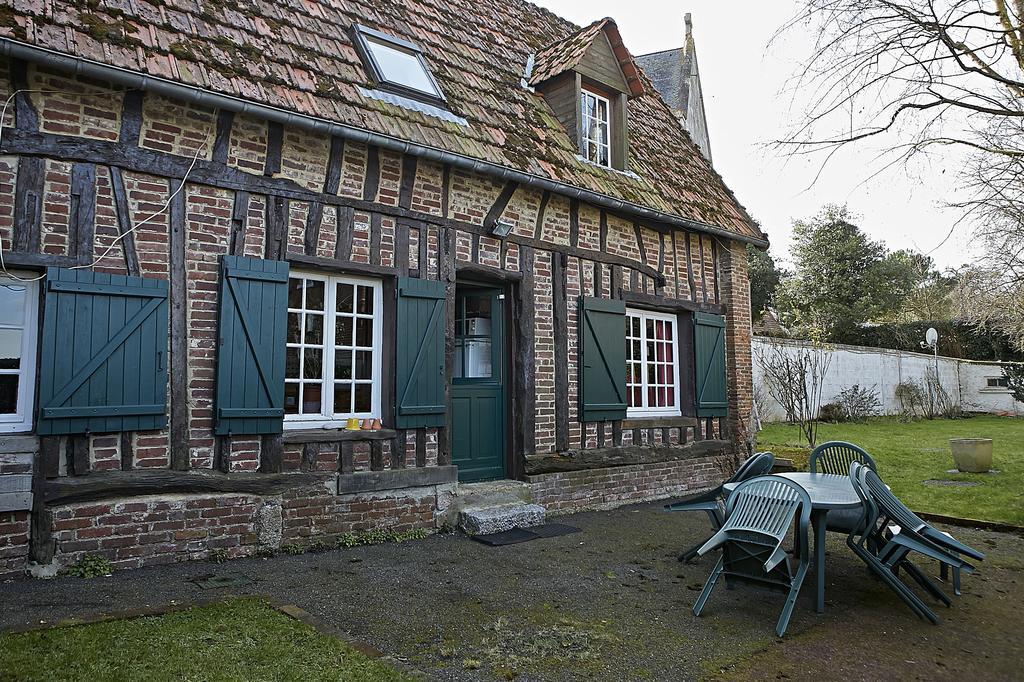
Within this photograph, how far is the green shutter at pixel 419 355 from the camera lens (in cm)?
633

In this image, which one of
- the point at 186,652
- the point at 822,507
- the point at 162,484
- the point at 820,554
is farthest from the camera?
the point at 162,484

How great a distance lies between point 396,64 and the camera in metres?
7.06

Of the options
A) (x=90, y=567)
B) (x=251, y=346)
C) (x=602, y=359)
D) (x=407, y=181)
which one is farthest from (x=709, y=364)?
(x=90, y=567)

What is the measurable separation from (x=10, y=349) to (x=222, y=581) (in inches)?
84.8

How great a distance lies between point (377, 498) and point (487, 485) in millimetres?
1377

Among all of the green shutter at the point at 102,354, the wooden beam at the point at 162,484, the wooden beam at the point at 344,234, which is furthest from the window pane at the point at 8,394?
the wooden beam at the point at 344,234

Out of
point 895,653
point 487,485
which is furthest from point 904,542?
point 487,485

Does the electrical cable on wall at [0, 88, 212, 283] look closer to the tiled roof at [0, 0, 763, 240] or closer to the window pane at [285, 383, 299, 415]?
the tiled roof at [0, 0, 763, 240]

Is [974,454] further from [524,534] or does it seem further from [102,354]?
[102,354]

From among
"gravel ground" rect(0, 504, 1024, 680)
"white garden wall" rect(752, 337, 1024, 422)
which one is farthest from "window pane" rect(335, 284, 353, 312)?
"white garden wall" rect(752, 337, 1024, 422)

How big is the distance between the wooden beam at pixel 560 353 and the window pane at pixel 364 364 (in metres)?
2.22

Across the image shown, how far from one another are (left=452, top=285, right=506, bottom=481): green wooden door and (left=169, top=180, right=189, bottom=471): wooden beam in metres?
2.76

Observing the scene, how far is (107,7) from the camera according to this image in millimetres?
5301

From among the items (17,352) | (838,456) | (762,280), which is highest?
(762,280)
